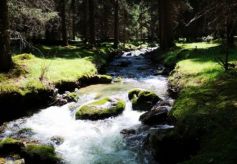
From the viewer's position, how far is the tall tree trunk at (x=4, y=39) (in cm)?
1703

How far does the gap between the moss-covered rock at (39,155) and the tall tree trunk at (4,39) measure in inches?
313

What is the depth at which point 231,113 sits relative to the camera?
10.1m

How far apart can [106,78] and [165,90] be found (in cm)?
446

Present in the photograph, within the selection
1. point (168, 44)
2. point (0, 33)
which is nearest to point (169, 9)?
point (168, 44)

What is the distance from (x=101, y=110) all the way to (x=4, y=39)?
6.49m

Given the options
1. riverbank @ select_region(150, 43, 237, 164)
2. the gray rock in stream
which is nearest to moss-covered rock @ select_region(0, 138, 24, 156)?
riverbank @ select_region(150, 43, 237, 164)

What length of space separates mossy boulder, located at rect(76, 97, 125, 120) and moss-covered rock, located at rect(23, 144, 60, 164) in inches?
153

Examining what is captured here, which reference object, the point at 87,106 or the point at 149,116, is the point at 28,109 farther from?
the point at 149,116

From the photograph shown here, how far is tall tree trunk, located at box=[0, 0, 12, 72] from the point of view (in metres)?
17.0

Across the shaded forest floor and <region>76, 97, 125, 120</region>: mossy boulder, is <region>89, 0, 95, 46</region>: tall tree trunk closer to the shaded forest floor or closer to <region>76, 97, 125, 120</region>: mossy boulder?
the shaded forest floor

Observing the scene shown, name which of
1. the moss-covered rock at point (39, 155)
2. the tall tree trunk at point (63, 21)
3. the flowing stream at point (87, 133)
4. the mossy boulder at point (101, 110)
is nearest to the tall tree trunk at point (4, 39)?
the flowing stream at point (87, 133)

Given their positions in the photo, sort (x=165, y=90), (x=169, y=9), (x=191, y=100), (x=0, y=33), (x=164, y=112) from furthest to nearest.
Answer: (x=169, y=9), (x=165, y=90), (x=0, y=33), (x=164, y=112), (x=191, y=100)

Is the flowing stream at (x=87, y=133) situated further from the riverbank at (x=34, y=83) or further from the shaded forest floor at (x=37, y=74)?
the shaded forest floor at (x=37, y=74)

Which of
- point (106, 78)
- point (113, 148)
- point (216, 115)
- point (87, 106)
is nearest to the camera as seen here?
point (216, 115)
